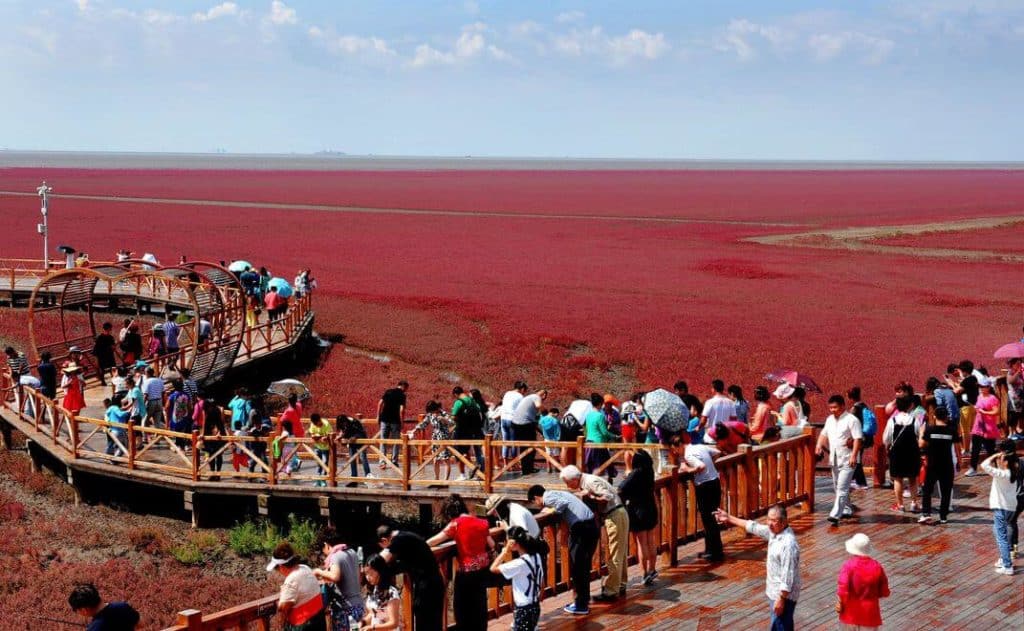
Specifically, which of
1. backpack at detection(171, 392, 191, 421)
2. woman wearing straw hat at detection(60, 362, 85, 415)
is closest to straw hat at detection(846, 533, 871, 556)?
backpack at detection(171, 392, 191, 421)

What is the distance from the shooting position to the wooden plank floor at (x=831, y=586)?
9.88 m

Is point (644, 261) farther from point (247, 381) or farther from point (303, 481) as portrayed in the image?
point (303, 481)

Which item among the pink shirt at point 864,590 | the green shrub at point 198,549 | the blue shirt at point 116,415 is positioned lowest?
the green shrub at point 198,549

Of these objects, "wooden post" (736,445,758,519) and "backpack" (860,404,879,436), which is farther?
"backpack" (860,404,879,436)

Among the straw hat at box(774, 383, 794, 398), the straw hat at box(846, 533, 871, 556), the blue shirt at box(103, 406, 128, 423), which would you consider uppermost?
the straw hat at box(846, 533, 871, 556)

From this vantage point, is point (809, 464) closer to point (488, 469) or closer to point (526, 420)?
point (488, 469)

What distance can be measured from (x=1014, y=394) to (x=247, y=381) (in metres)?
16.5

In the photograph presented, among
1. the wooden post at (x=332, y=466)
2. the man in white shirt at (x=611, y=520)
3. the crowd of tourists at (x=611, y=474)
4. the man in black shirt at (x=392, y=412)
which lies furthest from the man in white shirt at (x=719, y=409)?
the wooden post at (x=332, y=466)

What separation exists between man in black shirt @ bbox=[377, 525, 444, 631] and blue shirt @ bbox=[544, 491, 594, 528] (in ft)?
4.60

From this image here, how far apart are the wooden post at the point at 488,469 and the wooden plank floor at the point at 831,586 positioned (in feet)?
11.1

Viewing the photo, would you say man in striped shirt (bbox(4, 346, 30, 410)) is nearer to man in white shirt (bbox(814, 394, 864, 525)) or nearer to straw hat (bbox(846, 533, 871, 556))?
man in white shirt (bbox(814, 394, 864, 525))

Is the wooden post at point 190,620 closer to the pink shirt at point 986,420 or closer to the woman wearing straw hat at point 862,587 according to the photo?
the woman wearing straw hat at point 862,587

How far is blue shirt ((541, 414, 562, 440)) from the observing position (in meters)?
16.0

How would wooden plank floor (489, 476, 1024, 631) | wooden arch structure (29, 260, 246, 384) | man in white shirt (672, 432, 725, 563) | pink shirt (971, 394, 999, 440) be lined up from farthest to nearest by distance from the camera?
1. wooden arch structure (29, 260, 246, 384)
2. pink shirt (971, 394, 999, 440)
3. man in white shirt (672, 432, 725, 563)
4. wooden plank floor (489, 476, 1024, 631)
